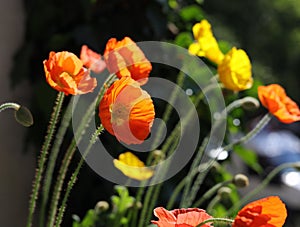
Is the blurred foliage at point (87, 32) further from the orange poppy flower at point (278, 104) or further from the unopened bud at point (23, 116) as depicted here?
the unopened bud at point (23, 116)

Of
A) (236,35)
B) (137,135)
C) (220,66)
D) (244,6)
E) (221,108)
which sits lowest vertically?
(137,135)

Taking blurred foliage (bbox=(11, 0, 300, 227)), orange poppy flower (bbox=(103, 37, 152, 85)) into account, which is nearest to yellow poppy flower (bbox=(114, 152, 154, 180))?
orange poppy flower (bbox=(103, 37, 152, 85))

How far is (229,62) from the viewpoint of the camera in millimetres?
1232

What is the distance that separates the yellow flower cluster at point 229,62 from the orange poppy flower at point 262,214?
49 centimetres

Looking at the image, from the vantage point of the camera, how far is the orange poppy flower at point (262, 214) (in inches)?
29.2

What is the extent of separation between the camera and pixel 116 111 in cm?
85

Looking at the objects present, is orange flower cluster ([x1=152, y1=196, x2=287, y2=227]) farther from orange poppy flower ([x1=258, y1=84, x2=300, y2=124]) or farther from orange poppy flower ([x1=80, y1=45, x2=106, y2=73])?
orange poppy flower ([x1=258, y1=84, x2=300, y2=124])

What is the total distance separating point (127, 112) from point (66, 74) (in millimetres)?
90

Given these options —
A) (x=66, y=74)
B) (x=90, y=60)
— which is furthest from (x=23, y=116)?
(x=90, y=60)

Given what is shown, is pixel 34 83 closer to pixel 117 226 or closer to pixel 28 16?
pixel 28 16

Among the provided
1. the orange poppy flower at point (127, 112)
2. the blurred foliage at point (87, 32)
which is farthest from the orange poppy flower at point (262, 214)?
the blurred foliage at point (87, 32)

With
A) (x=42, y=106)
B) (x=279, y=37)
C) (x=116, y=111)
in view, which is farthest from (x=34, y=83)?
(x=279, y=37)

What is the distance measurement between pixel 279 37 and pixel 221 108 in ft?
20.9

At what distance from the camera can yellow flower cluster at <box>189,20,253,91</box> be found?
1.22m
